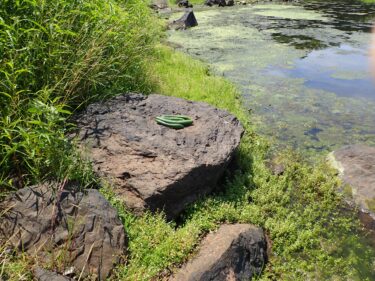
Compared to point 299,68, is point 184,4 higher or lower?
higher

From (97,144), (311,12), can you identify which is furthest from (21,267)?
(311,12)

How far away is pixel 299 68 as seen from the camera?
1322cm

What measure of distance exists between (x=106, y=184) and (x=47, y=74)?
205 cm

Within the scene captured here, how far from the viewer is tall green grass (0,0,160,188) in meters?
5.06

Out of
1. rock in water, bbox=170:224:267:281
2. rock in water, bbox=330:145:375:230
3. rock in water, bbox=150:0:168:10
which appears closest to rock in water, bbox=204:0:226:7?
rock in water, bbox=150:0:168:10

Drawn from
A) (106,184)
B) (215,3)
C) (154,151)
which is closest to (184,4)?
(215,3)

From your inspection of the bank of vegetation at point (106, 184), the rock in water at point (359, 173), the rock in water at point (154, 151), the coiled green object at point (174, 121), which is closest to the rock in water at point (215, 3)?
the bank of vegetation at point (106, 184)

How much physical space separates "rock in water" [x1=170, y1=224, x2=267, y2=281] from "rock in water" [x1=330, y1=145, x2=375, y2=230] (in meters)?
2.20

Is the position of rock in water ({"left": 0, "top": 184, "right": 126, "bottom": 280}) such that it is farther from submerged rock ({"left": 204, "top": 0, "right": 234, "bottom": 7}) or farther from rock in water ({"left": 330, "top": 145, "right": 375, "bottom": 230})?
submerged rock ({"left": 204, "top": 0, "right": 234, "bottom": 7})

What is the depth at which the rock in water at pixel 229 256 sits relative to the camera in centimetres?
467

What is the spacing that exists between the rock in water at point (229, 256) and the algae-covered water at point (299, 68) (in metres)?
3.46

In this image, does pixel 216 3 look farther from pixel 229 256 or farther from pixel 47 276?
pixel 47 276

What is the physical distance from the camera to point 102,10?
24.0 feet

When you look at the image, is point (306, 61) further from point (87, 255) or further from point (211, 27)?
point (87, 255)
